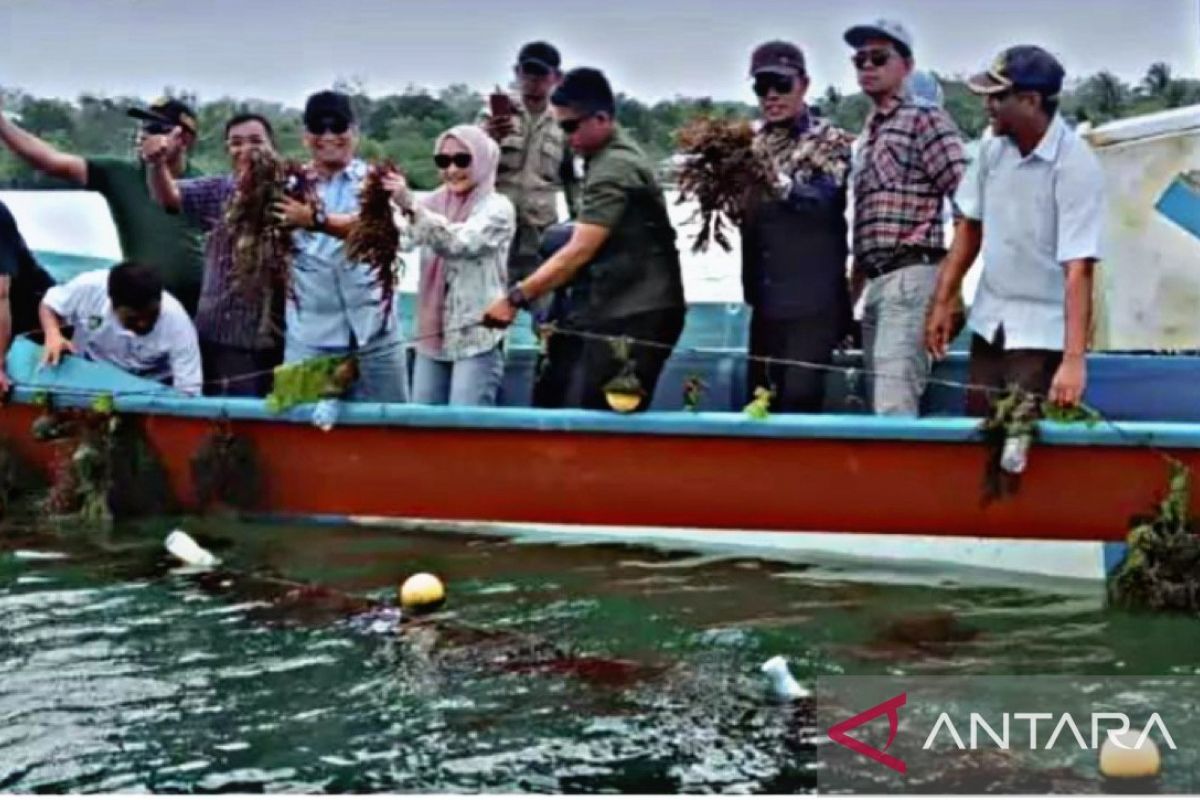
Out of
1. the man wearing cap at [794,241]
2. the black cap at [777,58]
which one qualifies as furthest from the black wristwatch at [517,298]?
the black cap at [777,58]

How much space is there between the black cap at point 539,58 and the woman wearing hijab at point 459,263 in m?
0.78

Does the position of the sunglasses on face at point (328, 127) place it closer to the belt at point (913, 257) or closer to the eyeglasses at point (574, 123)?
the eyeglasses at point (574, 123)

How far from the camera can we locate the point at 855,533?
913cm

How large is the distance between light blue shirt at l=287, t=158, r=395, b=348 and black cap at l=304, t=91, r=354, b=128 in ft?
0.77

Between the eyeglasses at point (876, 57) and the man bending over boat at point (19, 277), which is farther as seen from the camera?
the man bending over boat at point (19, 277)

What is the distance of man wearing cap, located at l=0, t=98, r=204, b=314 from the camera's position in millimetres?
10867

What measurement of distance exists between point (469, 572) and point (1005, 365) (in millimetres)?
2449

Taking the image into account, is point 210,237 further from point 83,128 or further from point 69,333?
point 83,128

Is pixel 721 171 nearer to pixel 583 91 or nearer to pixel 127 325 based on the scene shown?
pixel 583 91

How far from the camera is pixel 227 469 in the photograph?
10234 mm

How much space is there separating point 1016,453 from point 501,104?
3.40m

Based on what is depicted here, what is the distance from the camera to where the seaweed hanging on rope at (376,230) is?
9.56m

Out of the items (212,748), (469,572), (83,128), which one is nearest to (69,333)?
(83,128)

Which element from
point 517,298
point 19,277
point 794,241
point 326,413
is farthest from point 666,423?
point 19,277
